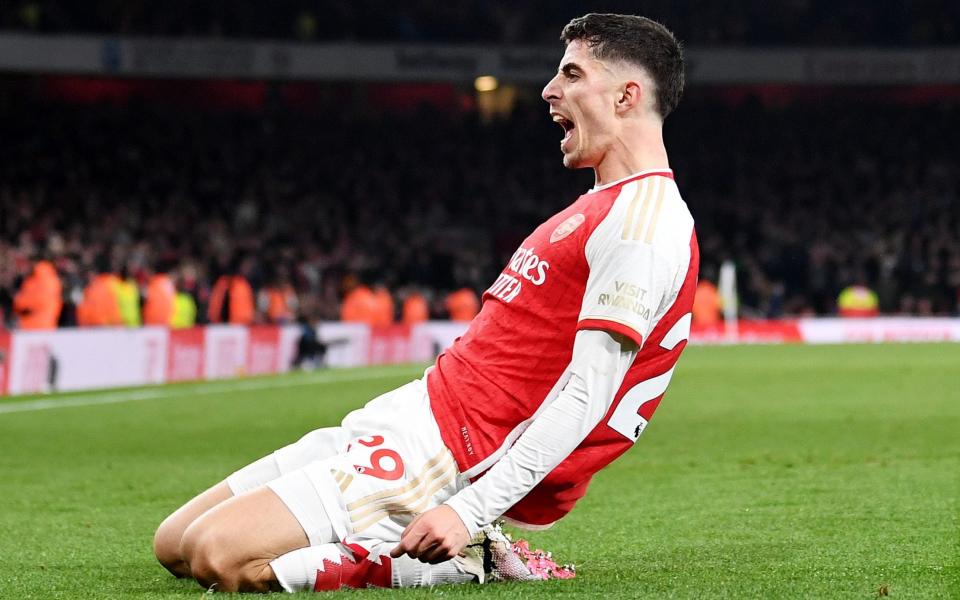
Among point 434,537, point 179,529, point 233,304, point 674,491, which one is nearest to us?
point 434,537

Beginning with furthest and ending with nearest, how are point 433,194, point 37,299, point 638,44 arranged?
point 433,194 < point 37,299 < point 638,44

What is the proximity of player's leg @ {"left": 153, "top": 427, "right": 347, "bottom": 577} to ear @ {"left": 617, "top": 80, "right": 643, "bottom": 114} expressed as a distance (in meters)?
1.43

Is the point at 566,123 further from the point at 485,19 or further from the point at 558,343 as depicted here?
the point at 485,19

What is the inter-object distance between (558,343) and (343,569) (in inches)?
37.4

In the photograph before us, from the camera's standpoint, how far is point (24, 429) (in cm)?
1219

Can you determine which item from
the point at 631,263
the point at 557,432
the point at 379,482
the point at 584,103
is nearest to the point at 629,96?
the point at 584,103

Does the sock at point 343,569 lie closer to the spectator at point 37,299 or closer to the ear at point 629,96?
the ear at point 629,96

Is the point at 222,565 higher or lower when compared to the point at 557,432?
lower

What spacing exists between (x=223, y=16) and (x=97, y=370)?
19.3 m

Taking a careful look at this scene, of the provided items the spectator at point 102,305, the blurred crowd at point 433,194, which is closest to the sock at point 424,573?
the spectator at point 102,305

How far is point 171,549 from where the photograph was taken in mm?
4789

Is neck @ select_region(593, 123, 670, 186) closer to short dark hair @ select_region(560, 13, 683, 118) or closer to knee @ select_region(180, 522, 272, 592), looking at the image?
short dark hair @ select_region(560, 13, 683, 118)

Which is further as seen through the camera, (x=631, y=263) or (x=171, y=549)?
(x=171, y=549)

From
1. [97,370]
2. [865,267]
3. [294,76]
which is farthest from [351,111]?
[97,370]
